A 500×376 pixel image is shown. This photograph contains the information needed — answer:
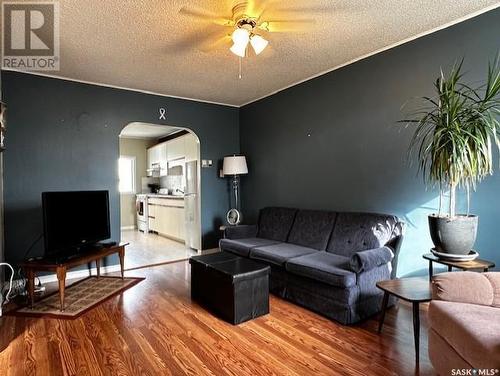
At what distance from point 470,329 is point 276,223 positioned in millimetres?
2690

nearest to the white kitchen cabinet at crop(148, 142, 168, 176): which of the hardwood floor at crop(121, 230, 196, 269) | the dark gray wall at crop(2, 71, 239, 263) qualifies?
the hardwood floor at crop(121, 230, 196, 269)

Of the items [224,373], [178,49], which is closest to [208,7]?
[178,49]

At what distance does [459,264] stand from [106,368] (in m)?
2.45

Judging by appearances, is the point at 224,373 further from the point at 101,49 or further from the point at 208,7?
the point at 101,49

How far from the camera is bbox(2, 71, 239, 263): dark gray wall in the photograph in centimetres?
337

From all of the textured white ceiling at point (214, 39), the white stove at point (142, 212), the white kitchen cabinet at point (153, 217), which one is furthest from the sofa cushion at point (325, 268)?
the white stove at point (142, 212)

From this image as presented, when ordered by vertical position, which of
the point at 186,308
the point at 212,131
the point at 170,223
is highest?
the point at 212,131

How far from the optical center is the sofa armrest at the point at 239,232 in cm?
397

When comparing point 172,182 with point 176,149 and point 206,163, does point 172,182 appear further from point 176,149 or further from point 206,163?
point 206,163

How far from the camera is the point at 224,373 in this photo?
1791 mm

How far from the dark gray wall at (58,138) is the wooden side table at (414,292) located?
3481 millimetres

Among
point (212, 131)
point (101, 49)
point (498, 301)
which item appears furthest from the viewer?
point (212, 131)

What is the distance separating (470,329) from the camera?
1345 mm

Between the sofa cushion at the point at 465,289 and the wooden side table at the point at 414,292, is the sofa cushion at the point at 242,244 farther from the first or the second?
the sofa cushion at the point at 465,289
